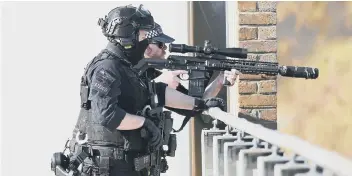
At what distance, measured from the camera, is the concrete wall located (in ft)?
12.9

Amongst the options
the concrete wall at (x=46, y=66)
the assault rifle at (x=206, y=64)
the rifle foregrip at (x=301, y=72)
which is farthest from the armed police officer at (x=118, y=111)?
the concrete wall at (x=46, y=66)

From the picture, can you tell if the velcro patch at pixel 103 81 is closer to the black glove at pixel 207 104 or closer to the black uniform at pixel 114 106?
the black uniform at pixel 114 106

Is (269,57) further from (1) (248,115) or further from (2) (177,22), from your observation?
(2) (177,22)

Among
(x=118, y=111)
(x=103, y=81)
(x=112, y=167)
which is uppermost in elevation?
(x=103, y=81)

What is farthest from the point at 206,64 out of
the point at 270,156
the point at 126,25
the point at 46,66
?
the point at 46,66

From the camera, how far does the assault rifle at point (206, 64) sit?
2787 millimetres

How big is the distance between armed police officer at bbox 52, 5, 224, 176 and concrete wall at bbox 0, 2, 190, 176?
3.09 feet

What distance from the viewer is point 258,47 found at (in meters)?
3.37

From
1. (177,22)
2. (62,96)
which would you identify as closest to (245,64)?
(177,22)

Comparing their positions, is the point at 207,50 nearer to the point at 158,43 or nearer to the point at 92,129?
the point at 158,43

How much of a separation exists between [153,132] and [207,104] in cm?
40

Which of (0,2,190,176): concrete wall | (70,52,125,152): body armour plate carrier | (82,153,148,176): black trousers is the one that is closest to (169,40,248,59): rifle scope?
(70,52,125,152): body armour plate carrier

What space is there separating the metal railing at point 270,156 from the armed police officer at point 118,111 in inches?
15.6

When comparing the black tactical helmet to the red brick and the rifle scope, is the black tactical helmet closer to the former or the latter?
the rifle scope
